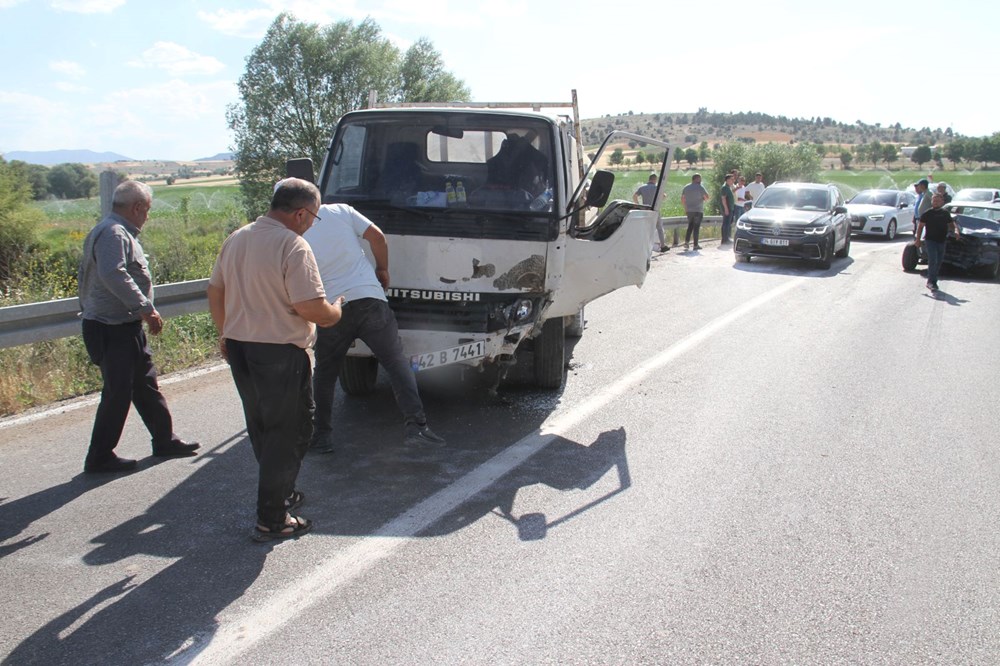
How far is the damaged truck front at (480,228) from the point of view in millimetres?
6164

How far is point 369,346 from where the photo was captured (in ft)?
18.3

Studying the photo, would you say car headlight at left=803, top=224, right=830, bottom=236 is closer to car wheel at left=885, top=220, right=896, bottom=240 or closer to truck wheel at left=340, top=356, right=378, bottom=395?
car wheel at left=885, top=220, right=896, bottom=240

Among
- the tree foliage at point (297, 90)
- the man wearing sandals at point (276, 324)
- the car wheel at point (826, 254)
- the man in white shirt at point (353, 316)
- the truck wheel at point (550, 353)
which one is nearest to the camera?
the man wearing sandals at point (276, 324)

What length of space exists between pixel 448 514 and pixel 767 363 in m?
4.87

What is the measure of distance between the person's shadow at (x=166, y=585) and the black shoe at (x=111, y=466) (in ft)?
1.22

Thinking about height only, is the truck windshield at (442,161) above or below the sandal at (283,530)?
above

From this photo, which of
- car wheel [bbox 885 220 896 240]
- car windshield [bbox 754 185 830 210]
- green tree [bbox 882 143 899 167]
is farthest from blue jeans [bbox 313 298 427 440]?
green tree [bbox 882 143 899 167]

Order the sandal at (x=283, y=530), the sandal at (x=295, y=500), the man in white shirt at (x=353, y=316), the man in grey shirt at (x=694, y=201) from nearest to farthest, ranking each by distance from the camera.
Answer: the sandal at (x=283, y=530) → the sandal at (x=295, y=500) → the man in white shirt at (x=353, y=316) → the man in grey shirt at (x=694, y=201)

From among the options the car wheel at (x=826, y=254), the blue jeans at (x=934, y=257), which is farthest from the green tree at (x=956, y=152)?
the blue jeans at (x=934, y=257)

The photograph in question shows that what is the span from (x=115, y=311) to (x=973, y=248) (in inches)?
608

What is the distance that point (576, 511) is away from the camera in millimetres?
4680

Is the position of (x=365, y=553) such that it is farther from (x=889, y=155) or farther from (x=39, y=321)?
(x=889, y=155)

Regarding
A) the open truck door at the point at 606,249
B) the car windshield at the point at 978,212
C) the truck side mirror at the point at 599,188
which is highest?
the truck side mirror at the point at 599,188

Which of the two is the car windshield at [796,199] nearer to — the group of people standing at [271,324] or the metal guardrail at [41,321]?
the metal guardrail at [41,321]
